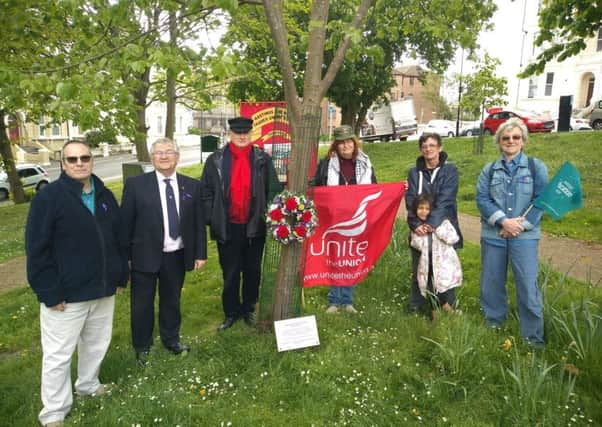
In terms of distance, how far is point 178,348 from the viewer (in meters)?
3.98

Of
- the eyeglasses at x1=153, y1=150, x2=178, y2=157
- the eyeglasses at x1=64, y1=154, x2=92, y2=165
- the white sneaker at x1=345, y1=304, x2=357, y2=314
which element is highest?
the eyeglasses at x1=153, y1=150, x2=178, y2=157

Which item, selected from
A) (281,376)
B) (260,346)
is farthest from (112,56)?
(281,376)

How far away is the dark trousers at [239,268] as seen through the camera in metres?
4.28

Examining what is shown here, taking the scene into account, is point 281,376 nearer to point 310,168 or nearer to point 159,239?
point 159,239

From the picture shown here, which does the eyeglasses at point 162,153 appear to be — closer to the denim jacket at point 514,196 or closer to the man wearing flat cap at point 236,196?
the man wearing flat cap at point 236,196

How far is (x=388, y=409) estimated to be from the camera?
3107 millimetres

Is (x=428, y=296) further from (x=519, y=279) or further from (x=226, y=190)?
(x=226, y=190)

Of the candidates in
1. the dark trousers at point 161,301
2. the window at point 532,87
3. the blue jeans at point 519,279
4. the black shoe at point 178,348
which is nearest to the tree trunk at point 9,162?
the dark trousers at point 161,301

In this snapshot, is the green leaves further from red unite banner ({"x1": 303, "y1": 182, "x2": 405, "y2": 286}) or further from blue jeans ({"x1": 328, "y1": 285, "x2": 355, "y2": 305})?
blue jeans ({"x1": 328, "y1": 285, "x2": 355, "y2": 305})

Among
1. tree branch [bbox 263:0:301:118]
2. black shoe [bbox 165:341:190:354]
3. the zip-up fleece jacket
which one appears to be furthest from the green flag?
black shoe [bbox 165:341:190:354]

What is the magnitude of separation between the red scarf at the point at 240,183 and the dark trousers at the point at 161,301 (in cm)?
67

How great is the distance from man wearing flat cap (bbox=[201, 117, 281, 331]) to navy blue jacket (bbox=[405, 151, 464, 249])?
134 cm

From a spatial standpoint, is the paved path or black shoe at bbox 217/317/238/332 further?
the paved path

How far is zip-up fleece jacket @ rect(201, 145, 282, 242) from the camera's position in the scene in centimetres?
405
